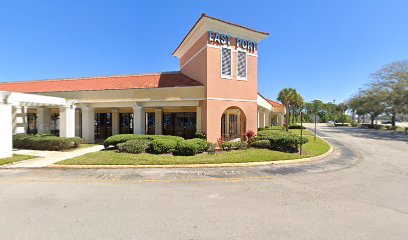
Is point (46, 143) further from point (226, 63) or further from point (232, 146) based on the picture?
point (226, 63)

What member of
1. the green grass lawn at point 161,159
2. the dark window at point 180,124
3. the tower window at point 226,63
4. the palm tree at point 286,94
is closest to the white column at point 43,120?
the green grass lawn at point 161,159

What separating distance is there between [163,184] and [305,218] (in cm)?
453

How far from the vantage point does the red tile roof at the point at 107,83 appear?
15570 millimetres

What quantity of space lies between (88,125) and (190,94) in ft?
32.4

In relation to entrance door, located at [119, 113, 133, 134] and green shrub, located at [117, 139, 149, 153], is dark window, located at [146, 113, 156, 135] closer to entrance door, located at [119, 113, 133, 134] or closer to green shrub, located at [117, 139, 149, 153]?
entrance door, located at [119, 113, 133, 134]

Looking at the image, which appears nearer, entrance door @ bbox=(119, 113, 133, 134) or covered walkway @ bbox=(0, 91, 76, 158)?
covered walkway @ bbox=(0, 91, 76, 158)

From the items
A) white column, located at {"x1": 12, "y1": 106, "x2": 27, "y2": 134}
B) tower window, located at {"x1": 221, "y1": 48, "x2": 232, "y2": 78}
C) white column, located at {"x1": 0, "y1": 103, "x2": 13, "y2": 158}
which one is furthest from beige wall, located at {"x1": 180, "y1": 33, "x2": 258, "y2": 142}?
white column, located at {"x1": 12, "y1": 106, "x2": 27, "y2": 134}

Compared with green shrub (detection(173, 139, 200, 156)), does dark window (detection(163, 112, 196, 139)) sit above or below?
above

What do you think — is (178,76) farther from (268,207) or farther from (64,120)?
(268,207)

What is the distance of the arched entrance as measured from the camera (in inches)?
624

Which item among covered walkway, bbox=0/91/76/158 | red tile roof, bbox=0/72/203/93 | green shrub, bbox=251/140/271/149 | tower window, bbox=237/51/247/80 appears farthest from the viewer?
red tile roof, bbox=0/72/203/93

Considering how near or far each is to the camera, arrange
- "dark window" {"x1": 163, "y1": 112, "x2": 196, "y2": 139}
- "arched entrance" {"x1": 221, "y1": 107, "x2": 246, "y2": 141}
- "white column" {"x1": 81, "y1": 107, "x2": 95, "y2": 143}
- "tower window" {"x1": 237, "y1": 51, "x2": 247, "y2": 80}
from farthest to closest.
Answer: "dark window" {"x1": 163, "y1": 112, "x2": 196, "y2": 139} < "white column" {"x1": 81, "y1": 107, "x2": 95, "y2": 143} < "arched entrance" {"x1": 221, "y1": 107, "x2": 246, "y2": 141} < "tower window" {"x1": 237, "y1": 51, "x2": 247, "y2": 80}

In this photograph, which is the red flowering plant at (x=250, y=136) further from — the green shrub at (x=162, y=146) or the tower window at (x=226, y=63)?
the green shrub at (x=162, y=146)

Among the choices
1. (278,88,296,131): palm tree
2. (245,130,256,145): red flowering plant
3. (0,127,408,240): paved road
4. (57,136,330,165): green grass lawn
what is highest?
(278,88,296,131): palm tree
